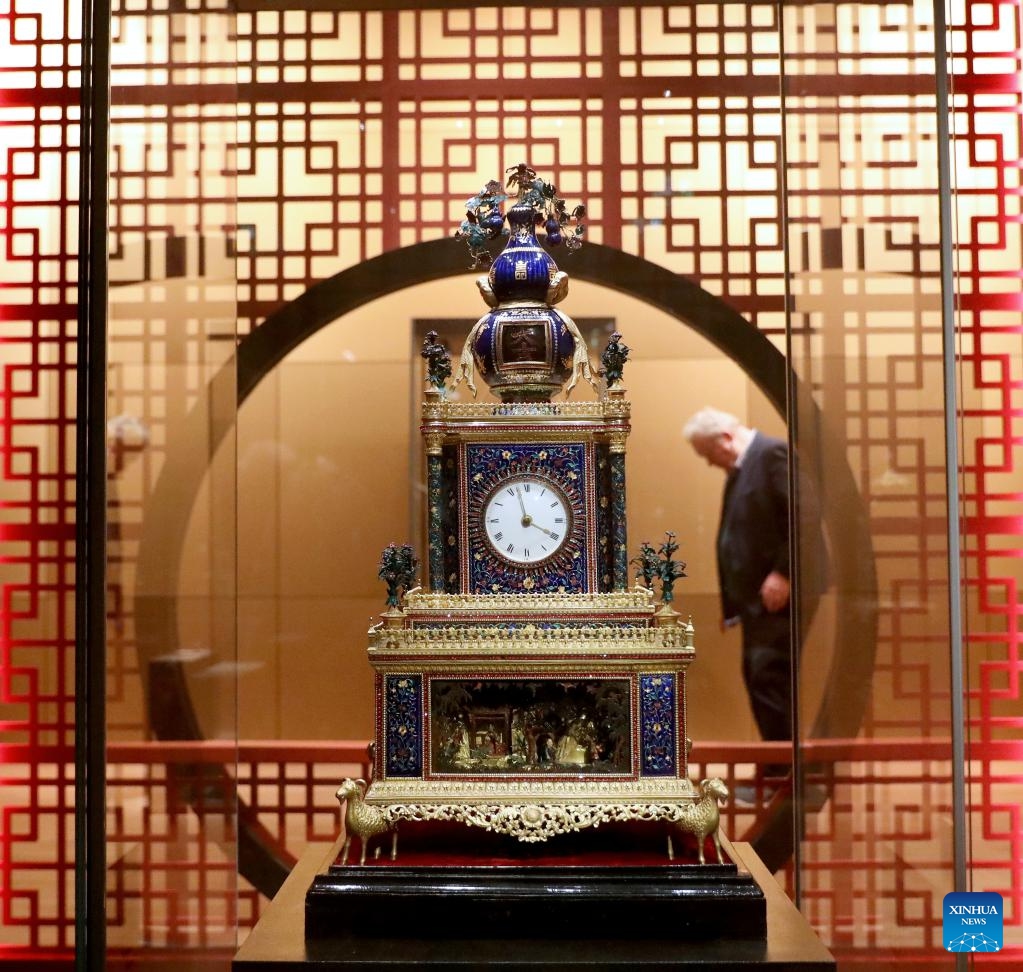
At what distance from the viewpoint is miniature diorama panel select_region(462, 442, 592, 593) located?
11.7 ft

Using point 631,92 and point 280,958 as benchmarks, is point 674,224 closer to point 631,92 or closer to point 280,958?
point 631,92

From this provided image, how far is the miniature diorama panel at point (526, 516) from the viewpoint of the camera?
356cm

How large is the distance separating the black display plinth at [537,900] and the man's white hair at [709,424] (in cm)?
148

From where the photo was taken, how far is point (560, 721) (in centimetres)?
353

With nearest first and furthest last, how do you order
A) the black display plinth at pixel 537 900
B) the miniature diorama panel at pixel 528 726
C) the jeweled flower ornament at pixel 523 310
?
the black display plinth at pixel 537 900, the miniature diorama panel at pixel 528 726, the jeweled flower ornament at pixel 523 310

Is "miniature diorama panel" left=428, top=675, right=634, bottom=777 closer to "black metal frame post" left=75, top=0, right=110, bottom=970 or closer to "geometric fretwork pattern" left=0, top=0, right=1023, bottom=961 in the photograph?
"geometric fretwork pattern" left=0, top=0, right=1023, bottom=961

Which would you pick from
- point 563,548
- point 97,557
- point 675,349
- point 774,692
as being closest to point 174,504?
point 97,557

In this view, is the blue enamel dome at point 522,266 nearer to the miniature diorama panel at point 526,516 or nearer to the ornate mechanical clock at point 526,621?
the ornate mechanical clock at point 526,621

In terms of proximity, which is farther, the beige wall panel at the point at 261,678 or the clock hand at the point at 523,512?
the beige wall panel at the point at 261,678

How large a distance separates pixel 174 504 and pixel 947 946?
86.9 inches

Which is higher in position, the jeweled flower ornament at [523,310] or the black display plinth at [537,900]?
the jeweled flower ornament at [523,310]

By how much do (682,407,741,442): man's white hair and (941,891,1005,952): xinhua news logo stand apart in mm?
1801

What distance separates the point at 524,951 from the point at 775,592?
1567 mm

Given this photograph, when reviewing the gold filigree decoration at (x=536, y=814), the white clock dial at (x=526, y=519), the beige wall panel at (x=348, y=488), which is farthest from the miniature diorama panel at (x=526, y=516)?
the beige wall panel at (x=348, y=488)
